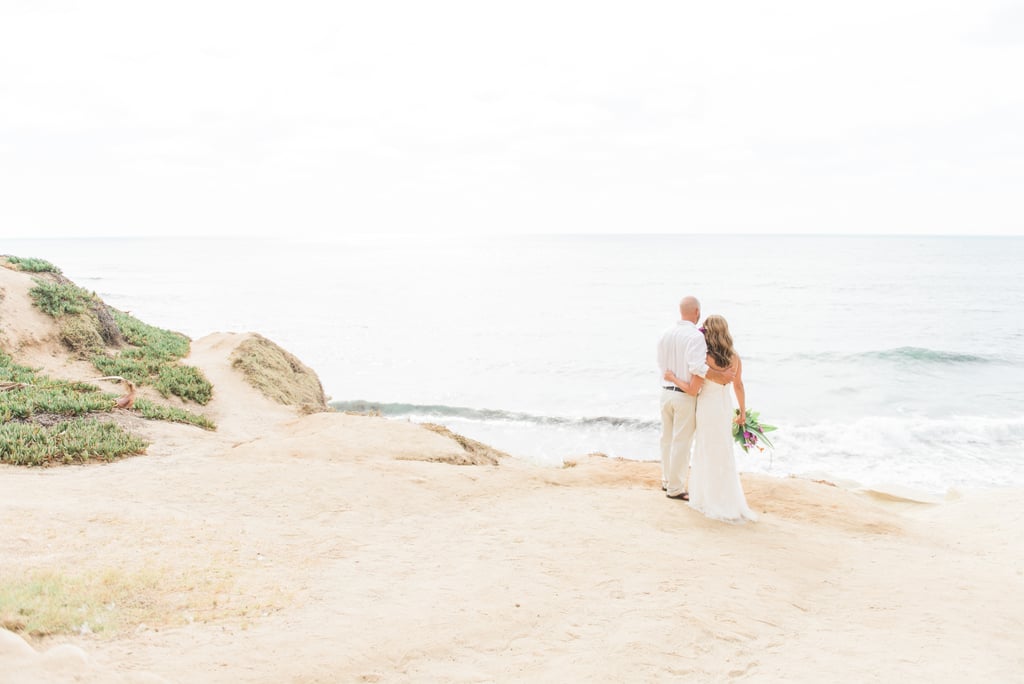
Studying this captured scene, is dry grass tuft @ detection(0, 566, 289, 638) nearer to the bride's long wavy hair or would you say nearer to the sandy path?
the sandy path

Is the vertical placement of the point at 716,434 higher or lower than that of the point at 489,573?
higher

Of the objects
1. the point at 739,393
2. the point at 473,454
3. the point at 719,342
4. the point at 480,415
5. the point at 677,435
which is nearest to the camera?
the point at 719,342

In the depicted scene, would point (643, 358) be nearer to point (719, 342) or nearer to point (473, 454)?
point (473, 454)

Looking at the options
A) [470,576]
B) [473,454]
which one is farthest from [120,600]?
[473,454]

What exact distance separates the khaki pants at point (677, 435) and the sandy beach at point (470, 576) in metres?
0.43

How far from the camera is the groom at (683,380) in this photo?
23.2 feet

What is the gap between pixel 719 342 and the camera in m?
7.07

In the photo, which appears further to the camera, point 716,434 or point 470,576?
point 716,434

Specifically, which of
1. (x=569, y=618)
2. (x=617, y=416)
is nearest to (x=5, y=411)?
(x=569, y=618)

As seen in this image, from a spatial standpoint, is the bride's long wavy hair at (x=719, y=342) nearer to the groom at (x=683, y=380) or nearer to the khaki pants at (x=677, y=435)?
the groom at (x=683, y=380)

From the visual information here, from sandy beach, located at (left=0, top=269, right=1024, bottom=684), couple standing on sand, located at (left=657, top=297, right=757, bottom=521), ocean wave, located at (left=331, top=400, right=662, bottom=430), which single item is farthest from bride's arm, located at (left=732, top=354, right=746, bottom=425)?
ocean wave, located at (left=331, top=400, right=662, bottom=430)

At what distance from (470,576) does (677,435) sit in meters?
3.25

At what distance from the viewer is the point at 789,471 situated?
13734 mm

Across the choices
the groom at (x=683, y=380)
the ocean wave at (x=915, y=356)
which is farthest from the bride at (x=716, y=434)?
the ocean wave at (x=915, y=356)
